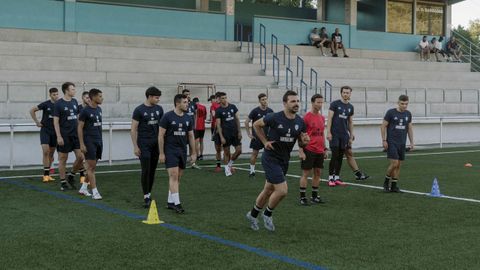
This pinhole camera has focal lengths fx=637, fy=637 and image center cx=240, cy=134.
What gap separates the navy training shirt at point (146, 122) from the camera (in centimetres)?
1036

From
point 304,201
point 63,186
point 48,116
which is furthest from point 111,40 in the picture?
point 304,201

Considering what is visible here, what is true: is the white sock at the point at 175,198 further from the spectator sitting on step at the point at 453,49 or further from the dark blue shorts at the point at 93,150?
the spectator sitting on step at the point at 453,49

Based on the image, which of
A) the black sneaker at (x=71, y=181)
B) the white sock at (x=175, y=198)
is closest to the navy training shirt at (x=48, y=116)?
the black sneaker at (x=71, y=181)

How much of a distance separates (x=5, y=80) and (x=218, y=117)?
325 inches

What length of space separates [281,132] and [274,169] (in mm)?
500

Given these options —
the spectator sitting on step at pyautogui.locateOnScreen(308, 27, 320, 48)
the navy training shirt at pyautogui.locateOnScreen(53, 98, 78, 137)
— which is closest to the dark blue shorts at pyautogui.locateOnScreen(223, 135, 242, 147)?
the navy training shirt at pyautogui.locateOnScreen(53, 98, 78, 137)

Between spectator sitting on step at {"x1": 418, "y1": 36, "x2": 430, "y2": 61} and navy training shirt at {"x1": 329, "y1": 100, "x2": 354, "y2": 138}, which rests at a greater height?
spectator sitting on step at {"x1": 418, "y1": 36, "x2": 430, "y2": 61}

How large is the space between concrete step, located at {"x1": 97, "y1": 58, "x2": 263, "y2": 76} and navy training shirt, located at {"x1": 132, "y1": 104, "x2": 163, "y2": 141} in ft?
40.7

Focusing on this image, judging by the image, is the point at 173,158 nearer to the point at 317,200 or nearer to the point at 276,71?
the point at 317,200

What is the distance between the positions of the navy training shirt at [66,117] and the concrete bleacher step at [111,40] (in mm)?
12057

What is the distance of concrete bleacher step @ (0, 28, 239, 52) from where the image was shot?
2373 cm

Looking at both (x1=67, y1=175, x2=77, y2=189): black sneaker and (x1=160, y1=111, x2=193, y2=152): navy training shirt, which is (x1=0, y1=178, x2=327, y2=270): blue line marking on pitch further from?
(x1=160, y1=111, x2=193, y2=152): navy training shirt

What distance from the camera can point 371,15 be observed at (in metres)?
35.6

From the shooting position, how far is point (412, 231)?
27.4ft
